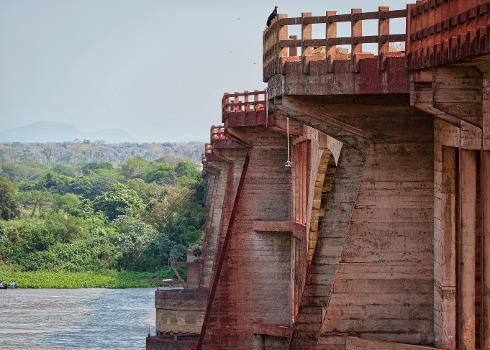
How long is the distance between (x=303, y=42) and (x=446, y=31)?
118 inches

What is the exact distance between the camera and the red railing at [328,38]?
39.4ft

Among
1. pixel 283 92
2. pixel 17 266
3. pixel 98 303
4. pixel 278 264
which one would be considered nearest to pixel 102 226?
pixel 17 266

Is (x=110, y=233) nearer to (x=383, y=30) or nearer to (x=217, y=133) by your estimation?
(x=217, y=133)

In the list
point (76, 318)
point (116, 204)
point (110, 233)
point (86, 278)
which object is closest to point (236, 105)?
point (76, 318)

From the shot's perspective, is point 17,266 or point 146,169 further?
point 146,169

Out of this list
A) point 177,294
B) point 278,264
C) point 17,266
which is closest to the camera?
point 278,264

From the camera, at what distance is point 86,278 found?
73.2m

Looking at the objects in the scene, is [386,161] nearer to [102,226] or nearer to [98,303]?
[98,303]

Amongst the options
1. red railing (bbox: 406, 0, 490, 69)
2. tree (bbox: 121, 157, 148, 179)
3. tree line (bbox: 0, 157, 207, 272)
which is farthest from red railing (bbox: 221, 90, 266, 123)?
tree (bbox: 121, 157, 148, 179)

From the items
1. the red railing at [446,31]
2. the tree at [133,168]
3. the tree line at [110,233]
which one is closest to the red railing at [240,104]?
the red railing at [446,31]

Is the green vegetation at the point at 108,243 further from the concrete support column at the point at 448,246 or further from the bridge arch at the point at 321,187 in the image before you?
the concrete support column at the point at 448,246

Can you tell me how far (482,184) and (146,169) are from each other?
161m

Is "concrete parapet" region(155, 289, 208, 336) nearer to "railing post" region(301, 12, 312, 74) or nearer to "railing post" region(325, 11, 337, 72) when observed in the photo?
"railing post" region(301, 12, 312, 74)

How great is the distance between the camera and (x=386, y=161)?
12805mm
